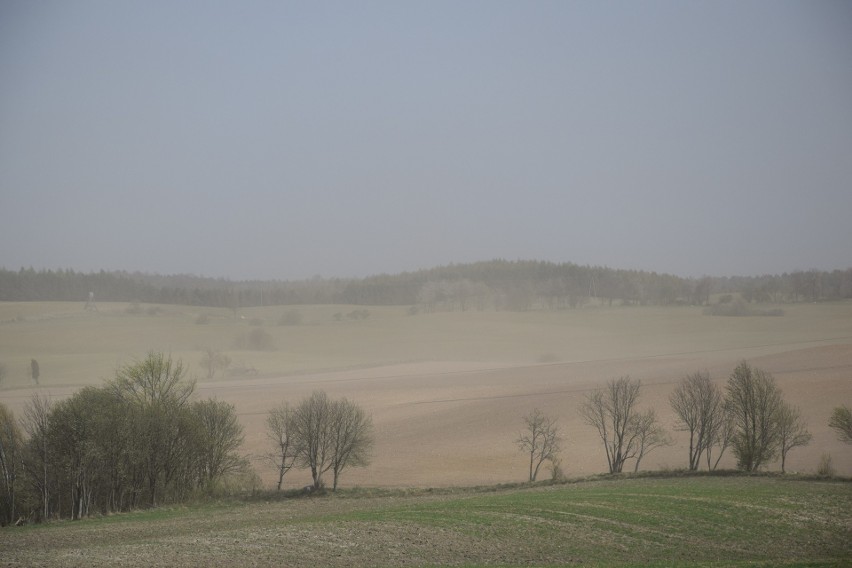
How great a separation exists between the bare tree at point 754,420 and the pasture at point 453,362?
186 cm

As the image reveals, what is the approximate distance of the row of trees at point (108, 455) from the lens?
85.6 feet

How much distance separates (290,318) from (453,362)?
109ft

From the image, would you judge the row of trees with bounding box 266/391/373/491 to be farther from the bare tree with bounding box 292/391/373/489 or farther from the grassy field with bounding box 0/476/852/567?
the grassy field with bounding box 0/476/852/567

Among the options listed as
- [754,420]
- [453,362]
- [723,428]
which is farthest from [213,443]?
[453,362]

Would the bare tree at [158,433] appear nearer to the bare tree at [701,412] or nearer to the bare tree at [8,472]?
the bare tree at [8,472]

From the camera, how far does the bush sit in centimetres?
10431

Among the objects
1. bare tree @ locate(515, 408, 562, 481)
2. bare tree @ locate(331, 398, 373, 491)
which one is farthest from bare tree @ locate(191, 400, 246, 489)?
bare tree @ locate(515, 408, 562, 481)

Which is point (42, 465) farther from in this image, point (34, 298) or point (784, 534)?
point (34, 298)

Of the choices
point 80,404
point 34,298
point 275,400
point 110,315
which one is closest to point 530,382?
point 275,400

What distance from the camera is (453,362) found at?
82375 millimetres

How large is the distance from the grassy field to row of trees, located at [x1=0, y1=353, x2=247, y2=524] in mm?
3142

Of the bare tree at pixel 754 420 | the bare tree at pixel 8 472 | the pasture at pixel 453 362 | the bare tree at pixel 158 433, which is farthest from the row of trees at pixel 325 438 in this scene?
the bare tree at pixel 754 420

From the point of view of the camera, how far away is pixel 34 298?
9081 centimetres

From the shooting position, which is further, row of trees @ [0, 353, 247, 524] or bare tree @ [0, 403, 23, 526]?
row of trees @ [0, 353, 247, 524]
